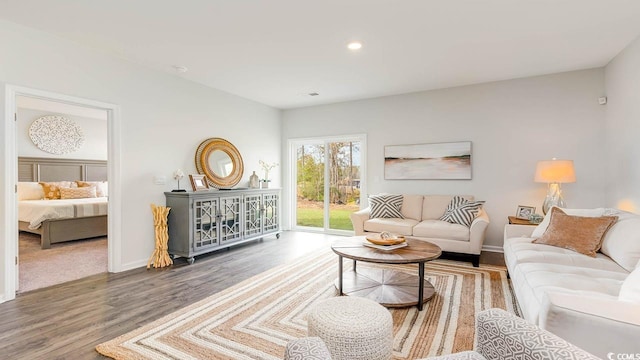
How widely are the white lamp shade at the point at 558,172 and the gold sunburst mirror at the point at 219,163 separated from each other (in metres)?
4.37

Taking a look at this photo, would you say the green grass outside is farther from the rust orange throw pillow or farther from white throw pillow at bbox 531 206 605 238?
the rust orange throw pillow

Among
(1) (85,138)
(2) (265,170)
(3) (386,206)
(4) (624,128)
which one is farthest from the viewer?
(1) (85,138)

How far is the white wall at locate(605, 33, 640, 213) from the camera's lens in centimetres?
315

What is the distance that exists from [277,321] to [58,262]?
3.45 m

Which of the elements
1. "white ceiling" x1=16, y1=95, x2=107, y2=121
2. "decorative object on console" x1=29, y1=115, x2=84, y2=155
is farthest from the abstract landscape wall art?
"decorative object on console" x1=29, y1=115, x2=84, y2=155

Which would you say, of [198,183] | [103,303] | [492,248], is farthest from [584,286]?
[198,183]

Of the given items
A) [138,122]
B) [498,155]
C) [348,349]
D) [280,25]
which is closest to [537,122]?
[498,155]

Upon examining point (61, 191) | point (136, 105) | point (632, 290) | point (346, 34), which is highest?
point (346, 34)

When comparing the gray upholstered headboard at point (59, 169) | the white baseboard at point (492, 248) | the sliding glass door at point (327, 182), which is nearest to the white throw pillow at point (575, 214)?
the white baseboard at point (492, 248)

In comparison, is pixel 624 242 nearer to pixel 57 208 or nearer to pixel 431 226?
pixel 431 226

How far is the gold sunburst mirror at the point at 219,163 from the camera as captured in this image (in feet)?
15.5

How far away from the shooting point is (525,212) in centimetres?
412

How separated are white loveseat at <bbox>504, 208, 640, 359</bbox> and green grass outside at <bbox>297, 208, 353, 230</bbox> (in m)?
3.00

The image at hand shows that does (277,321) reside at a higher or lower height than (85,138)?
lower
